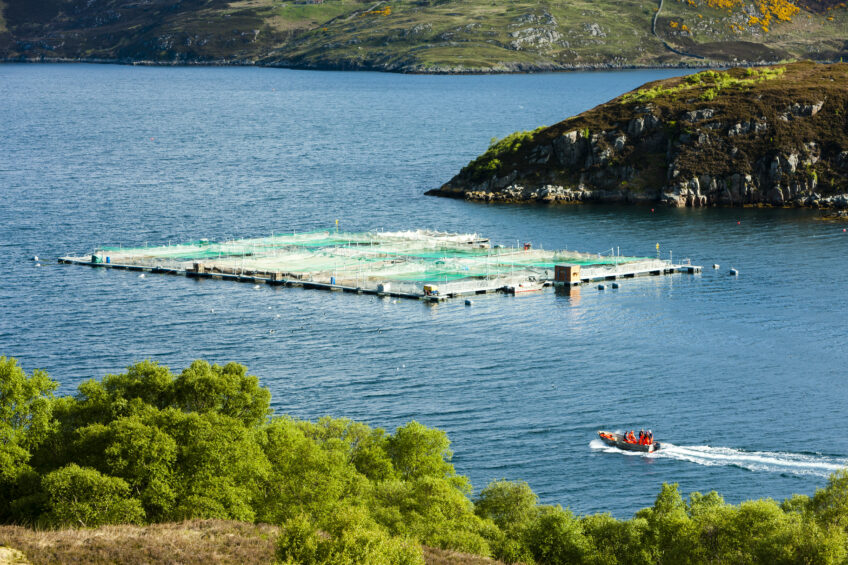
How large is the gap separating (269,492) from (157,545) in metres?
14.7

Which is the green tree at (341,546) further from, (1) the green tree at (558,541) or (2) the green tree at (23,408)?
(2) the green tree at (23,408)

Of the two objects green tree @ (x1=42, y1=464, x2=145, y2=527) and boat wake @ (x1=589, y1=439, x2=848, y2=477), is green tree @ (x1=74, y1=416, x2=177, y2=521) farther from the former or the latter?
boat wake @ (x1=589, y1=439, x2=848, y2=477)

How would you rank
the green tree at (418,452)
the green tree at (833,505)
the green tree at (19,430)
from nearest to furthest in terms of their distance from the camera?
the green tree at (833,505) → the green tree at (19,430) → the green tree at (418,452)

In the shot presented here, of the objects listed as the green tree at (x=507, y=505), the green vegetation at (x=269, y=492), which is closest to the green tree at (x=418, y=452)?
the green vegetation at (x=269, y=492)

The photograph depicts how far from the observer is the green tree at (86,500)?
71.4m

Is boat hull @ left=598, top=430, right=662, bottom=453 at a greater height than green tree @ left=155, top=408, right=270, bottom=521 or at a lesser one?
lesser

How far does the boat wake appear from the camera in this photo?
100375 millimetres

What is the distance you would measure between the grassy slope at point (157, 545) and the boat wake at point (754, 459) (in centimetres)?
3773

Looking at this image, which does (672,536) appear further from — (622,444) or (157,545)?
(157,545)

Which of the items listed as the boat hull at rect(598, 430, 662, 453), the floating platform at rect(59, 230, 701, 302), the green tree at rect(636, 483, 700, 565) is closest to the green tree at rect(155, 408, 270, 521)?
the green tree at rect(636, 483, 700, 565)

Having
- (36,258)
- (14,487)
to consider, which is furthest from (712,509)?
(36,258)

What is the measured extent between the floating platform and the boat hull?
59.9 m

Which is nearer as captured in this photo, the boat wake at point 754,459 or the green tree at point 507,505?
the green tree at point 507,505

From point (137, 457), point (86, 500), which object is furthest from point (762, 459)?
point (86, 500)
